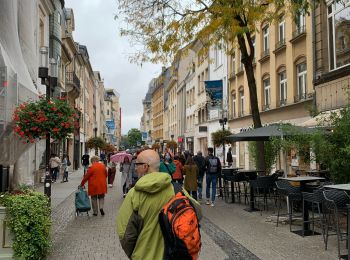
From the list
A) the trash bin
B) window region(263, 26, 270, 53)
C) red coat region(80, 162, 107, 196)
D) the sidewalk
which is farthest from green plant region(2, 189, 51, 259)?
window region(263, 26, 270, 53)

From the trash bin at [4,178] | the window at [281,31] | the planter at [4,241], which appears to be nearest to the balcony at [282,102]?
the window at [281,31]

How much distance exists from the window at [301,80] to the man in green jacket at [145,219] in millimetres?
18174

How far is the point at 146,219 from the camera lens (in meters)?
3.43

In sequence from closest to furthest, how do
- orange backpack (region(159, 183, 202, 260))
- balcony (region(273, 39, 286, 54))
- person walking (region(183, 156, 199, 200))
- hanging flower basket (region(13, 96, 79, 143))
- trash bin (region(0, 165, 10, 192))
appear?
1. orange backpack (region(159, 183, 202, 260))
2. hanging flower basket (region(13, 96, 79, 143))
3. trash bin (region(0, 165, 10, 192))
4. person walking (region(183, 156, 199, 200))
5. balcony (region(273, 39, 286, 54))

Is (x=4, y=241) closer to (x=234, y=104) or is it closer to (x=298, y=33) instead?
(x=298, y=33)

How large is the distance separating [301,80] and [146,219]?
1921cm

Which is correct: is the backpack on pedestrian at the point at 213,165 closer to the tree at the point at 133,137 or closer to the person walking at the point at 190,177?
the person walking at the point at 190,177

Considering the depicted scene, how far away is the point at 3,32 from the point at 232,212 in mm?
7387

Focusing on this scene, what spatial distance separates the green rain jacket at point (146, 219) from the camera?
11.1ft

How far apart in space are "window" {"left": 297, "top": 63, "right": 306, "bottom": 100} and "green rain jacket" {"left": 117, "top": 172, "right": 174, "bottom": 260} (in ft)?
59.6

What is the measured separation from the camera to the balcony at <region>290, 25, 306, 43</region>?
2033 centimetres

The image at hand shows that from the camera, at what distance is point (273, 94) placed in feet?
80.5

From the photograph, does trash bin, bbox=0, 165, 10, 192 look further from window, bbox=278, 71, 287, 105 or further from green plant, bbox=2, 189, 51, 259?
window, bbox=278, 71, 287, 105

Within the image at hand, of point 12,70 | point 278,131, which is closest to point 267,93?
point 278,131
